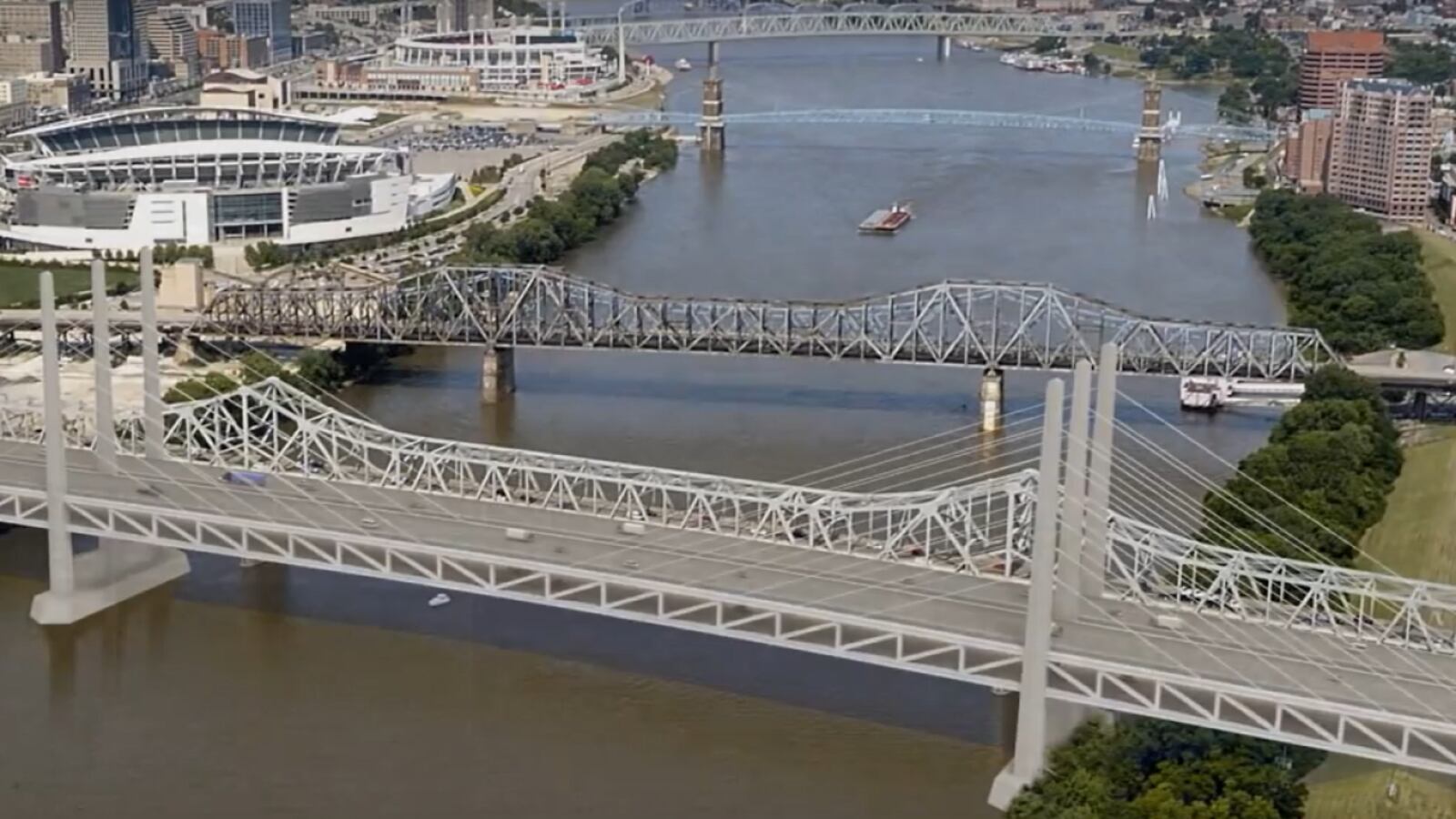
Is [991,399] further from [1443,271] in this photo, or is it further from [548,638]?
[1443,271]

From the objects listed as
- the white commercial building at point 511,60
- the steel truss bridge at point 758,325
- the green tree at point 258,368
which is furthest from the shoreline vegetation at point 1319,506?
the white commercial building at point 511,60

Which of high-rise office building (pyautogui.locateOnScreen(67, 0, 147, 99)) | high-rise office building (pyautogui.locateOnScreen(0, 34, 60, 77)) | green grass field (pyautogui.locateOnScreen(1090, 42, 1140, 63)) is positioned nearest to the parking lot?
high-rise office building (pyautogui.locateOnScreen(67, 0, 147, 99))

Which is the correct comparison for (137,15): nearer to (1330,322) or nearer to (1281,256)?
(1281,256)

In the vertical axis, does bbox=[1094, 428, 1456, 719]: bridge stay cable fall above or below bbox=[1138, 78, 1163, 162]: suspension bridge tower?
below

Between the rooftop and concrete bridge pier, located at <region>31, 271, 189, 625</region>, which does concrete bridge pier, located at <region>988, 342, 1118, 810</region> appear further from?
the rooftop

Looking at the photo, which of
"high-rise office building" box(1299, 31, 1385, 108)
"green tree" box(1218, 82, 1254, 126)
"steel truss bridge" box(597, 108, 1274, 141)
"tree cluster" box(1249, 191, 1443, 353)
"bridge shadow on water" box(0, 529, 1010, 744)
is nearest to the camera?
"bridge shadow on water" box(0, 529, 1010, 744)

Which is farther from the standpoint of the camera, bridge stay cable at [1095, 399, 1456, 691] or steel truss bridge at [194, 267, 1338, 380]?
steel truss bridge at [194, 267, 1338, 380]

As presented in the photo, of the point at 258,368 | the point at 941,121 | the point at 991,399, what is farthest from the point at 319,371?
the point at 941,121
